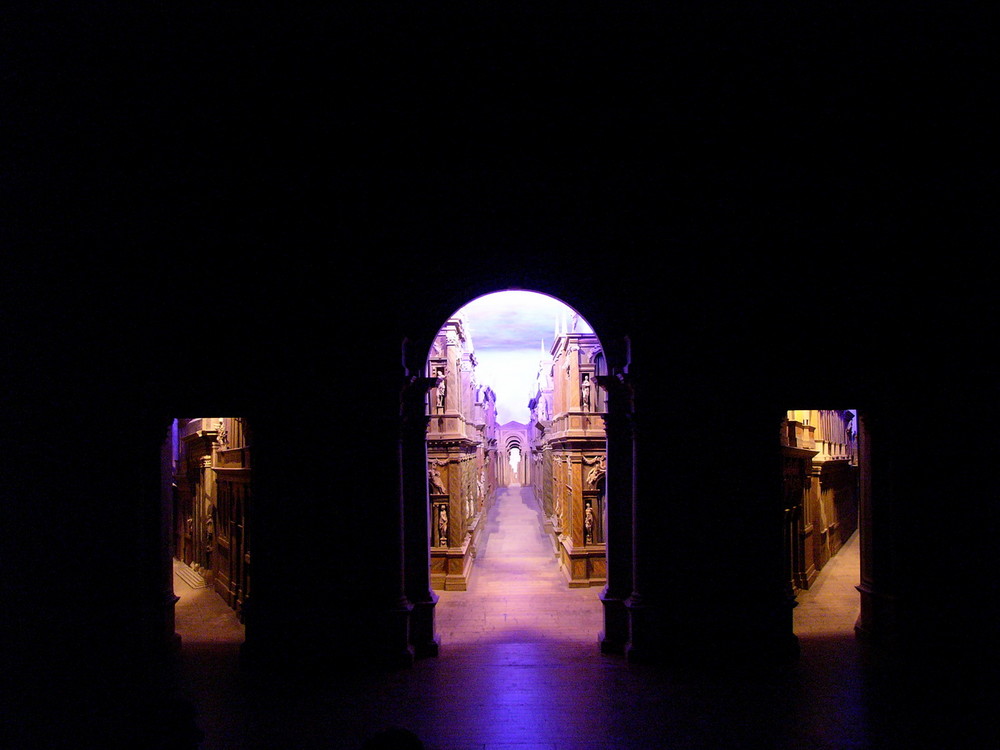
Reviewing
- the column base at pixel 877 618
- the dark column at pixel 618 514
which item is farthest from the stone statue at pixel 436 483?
the column base at pixel 877 618

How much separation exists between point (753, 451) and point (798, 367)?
1.03m

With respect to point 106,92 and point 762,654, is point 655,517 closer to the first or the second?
point 762,654

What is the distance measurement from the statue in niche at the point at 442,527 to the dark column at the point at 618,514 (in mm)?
5607

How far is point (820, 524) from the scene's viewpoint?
1197 cm

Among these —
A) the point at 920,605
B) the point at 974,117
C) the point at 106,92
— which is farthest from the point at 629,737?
the point at 106,92

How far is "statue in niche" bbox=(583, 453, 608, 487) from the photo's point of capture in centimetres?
1288

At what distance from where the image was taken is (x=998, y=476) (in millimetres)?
6637

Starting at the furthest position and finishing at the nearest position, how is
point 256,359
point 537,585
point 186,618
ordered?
point 537,585, point 186,618, point 256,359

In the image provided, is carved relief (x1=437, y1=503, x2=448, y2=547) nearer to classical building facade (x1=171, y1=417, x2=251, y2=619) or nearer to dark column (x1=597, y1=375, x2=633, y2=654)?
classical building facade (x1=171, y1=417, x2=251, y2=619)

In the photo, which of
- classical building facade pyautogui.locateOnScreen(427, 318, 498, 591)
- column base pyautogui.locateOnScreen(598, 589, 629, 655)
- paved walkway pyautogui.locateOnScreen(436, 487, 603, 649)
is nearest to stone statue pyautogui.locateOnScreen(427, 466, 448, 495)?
classical building facade pyautogui.locateOnScreen(427, 318, 498, 591)

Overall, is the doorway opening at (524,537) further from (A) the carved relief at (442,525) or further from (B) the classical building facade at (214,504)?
(B) the classical building facade at (214,504)

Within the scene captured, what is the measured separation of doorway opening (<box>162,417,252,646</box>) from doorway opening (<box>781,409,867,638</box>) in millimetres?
7149

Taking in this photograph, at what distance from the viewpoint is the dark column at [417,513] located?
712 centimetres

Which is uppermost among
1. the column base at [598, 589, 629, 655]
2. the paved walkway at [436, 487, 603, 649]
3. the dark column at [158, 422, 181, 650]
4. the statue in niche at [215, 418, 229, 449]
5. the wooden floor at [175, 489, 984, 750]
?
the statue in niche at [215, 418, 229, 449]
